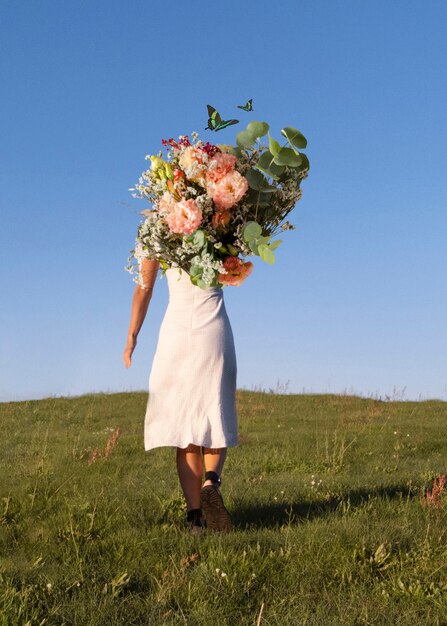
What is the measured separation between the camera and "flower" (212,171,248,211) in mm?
5750

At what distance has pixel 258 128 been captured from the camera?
19.8 ft

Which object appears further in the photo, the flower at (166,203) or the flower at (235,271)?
the flower at (235,271)

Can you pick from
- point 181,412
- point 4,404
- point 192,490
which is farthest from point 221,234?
point 4,404

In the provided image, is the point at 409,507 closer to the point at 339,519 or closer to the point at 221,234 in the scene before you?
the point at 339,519

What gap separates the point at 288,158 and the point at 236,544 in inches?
127

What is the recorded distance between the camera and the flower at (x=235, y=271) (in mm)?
6031

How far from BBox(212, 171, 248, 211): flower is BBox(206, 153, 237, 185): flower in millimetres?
52

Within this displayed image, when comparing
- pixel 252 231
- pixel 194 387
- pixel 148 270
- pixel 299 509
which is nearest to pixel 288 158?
pixel 252 231

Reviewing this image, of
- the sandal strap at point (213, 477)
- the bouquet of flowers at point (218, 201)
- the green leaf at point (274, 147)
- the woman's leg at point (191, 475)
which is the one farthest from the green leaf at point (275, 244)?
the sandal strap at point (213, 477)

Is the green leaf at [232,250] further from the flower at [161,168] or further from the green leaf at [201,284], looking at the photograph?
the flower at [161,168]

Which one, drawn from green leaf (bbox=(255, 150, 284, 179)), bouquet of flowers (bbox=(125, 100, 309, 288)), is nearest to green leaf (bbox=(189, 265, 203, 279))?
bouquet of flowers (bbox=(125, 100, 309, 288))

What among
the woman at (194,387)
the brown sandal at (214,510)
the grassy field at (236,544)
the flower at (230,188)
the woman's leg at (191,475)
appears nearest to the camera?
the grassy field at (236,544)

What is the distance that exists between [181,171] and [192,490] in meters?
2.84

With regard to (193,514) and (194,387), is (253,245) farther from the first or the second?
(193,514)
